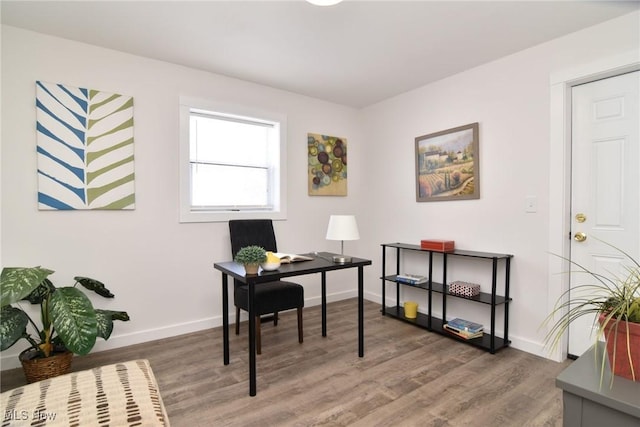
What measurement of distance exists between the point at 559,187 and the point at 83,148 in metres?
3.70

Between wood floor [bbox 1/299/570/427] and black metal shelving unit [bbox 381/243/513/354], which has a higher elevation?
black metal shelving unit [bbox 381/243/513/354]

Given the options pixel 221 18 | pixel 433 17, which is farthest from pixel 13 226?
pixel 433 17

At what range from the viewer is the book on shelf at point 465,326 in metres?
2.83

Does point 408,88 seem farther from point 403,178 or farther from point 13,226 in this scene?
point 13,226

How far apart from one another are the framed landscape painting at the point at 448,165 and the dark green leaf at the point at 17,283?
3.23 meters

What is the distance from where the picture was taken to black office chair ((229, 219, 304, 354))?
8.61 ft

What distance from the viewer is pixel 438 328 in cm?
307

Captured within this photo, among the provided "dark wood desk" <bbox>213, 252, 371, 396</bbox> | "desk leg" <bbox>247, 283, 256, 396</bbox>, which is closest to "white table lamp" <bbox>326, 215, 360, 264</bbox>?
"dark wood desk" <bbox>213, 252, 371, 396</bbox>

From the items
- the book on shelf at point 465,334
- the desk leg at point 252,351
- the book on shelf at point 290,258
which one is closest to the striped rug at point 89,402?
the desk leg at point 252,351

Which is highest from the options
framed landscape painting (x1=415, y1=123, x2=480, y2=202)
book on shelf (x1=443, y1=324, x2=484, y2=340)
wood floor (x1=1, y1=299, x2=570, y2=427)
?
framed landscape painting (x1=415, y1=123, x2=480, y2=202)

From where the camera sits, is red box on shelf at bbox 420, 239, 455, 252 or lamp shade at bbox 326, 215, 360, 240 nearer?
lamp shade at bbox 326, 215, 360, 240

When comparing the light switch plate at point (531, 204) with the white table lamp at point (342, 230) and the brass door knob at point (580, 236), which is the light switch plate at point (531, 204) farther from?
the white table lamp at point (342, 230)

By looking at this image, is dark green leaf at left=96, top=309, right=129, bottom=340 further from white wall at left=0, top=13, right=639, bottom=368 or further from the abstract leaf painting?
the abstract leaf painting

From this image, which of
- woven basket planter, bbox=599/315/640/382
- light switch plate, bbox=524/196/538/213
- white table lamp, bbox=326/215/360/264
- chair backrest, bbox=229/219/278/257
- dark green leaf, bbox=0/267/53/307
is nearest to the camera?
woven basket planter, bbox=599/315/640/382
